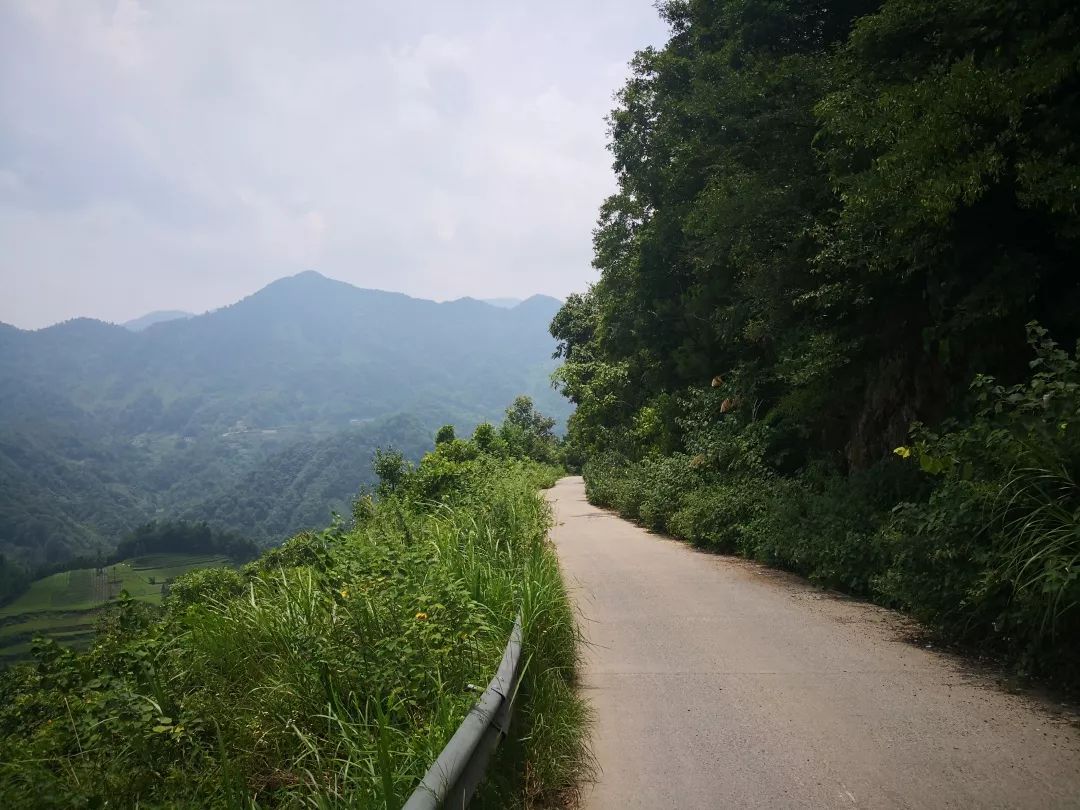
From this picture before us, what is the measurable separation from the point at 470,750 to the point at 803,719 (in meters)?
2.51

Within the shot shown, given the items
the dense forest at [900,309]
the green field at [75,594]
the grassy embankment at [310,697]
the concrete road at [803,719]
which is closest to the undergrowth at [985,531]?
the dense forest at [900,309]

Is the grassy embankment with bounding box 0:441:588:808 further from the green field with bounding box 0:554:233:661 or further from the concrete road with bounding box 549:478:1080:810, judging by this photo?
the green field with bounding box 0:554:233:661

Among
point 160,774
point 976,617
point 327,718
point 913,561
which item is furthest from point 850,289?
point 160,774

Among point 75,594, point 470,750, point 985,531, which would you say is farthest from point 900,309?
point 75,594

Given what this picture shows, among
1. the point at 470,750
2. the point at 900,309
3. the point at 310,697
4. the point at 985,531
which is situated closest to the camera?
the point at 470,750

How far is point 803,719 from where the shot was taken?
4.05 meters

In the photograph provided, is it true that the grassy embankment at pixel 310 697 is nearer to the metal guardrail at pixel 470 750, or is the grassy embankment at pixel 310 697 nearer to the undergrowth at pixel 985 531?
the metal guardrail at pixel 470 750

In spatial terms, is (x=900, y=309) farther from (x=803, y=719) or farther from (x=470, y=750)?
(x=470, y=750)

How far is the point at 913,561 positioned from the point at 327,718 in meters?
5.23

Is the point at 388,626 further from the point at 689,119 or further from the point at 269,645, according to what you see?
the point at 689,119

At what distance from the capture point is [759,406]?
15320mm

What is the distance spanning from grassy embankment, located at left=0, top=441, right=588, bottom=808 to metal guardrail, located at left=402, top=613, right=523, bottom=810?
21cm

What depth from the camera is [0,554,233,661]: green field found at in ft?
110

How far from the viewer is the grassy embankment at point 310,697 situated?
2932 mm
